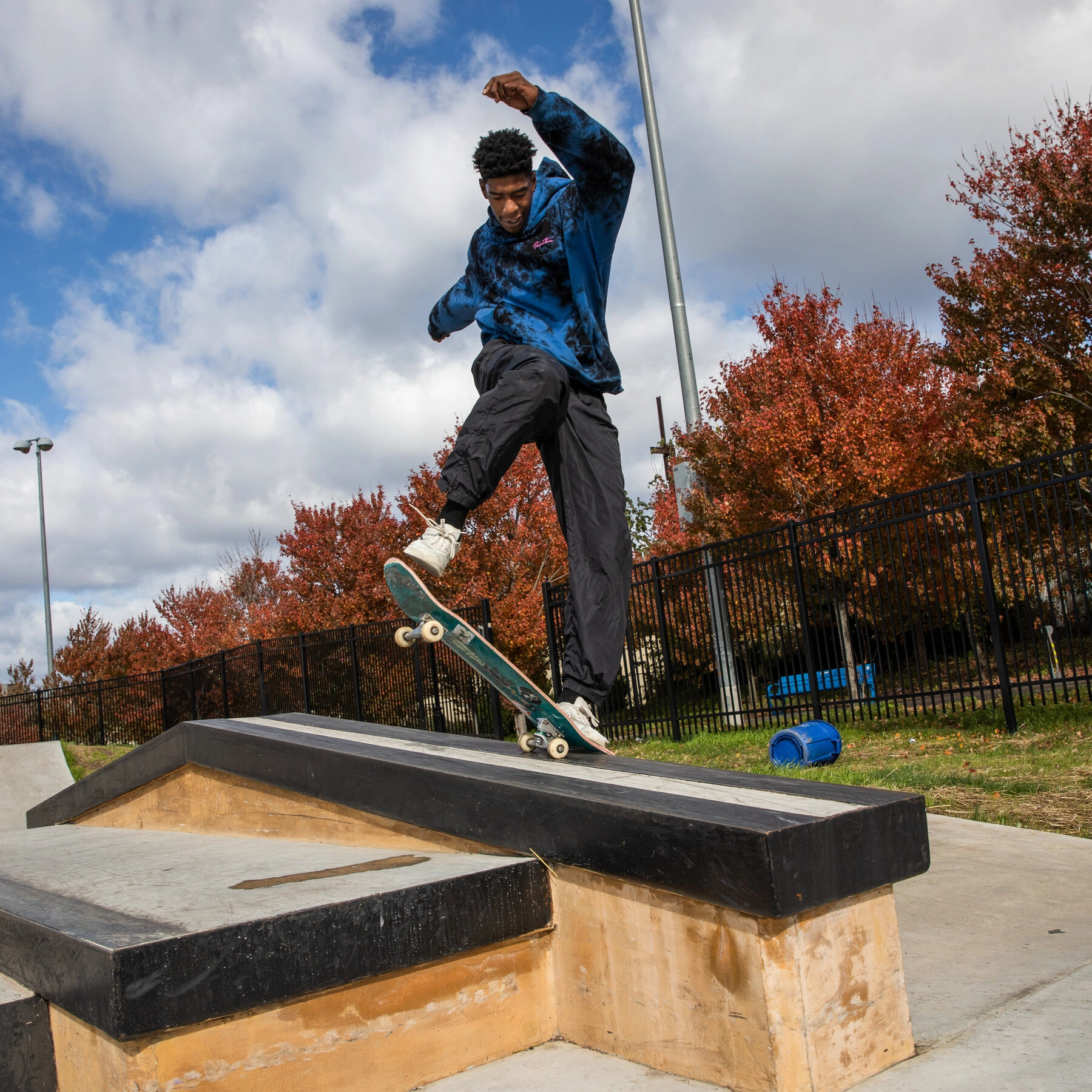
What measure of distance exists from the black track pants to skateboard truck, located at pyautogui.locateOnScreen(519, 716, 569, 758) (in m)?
0.23

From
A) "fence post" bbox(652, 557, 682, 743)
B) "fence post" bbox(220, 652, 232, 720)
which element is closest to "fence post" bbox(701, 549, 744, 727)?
"fence post" bbox(652, 557, 682, 743)

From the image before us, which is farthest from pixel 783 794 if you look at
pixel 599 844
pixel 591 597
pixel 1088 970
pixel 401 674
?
pixel 401 674

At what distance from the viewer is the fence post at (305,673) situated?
16625mm

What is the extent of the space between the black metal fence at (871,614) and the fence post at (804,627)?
0.02 m

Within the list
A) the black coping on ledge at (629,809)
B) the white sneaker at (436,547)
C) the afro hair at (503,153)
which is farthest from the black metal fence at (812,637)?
the black coping on ledge at (629,809)

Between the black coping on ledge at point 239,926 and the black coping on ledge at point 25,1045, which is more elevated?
the black coping on ledge at point 239,926

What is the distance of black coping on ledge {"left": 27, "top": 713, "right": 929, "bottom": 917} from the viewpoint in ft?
5.84

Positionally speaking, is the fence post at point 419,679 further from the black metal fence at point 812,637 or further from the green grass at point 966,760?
the green grass at point 966,760

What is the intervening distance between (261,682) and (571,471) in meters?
15.4

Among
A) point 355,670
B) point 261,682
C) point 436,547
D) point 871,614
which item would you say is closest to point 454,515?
point 436,547

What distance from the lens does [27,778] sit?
31.4 ft

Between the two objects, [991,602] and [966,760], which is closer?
[966,760]

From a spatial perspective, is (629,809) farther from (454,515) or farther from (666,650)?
(666,650)

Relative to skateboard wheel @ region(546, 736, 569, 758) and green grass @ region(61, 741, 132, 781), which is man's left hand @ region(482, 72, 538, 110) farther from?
green grass @ region(61, 741, 132, 781)
